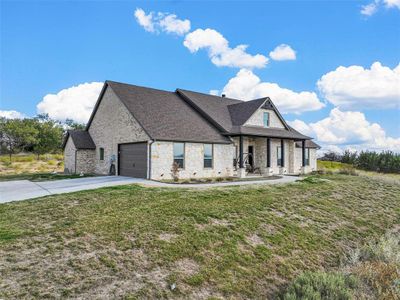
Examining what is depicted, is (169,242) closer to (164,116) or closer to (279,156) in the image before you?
(164,116)

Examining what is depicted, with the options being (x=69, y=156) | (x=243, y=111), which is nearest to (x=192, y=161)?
(x=243, y=111)

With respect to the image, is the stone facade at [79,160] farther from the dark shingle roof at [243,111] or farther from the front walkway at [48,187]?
the dark shingle roof at [243,111]

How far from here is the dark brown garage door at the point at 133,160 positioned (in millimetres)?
17109

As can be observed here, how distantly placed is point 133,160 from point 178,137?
3.49 meters

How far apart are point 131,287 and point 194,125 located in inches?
627

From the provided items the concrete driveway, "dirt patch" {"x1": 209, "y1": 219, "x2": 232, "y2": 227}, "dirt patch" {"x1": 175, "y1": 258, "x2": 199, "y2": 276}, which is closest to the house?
the concrete driveway

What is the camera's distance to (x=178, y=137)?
17.5 m

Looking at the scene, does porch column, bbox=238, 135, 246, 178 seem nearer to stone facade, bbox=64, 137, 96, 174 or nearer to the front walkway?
the front walkway

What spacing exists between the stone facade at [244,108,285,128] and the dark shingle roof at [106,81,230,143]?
3483 mm

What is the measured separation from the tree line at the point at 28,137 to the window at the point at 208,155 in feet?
121

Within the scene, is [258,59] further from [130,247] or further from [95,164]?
[130,247]

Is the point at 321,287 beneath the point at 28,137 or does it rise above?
beneath

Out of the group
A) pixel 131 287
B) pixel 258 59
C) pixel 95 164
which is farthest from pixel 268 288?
pixel 95 164

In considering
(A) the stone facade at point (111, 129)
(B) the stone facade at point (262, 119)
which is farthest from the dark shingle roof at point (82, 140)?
(B) the stone facade at point (262, 119)
